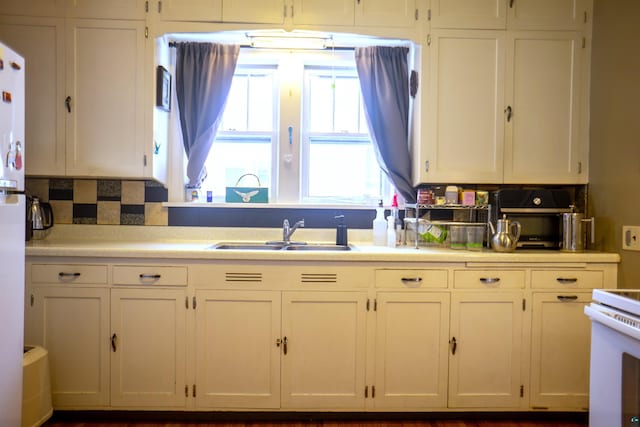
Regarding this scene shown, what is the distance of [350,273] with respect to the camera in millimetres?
2104

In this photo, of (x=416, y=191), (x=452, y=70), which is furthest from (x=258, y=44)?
(x=416, y=191)

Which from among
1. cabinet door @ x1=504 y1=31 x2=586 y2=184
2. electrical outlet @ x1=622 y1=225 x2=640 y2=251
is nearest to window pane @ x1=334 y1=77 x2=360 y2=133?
cabinet door @ x1=504 y1=31 x2=586 y2=184

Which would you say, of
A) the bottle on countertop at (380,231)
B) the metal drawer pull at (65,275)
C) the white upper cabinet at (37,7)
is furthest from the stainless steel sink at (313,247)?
the white upper cabinet at (37,7)

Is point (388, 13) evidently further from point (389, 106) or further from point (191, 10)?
point (191, 10)

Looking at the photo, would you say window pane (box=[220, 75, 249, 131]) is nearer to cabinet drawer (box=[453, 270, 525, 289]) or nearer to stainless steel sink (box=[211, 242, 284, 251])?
stainless steel sink (box=[211, 242, 284, 251])

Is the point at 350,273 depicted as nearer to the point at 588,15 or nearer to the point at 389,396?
the point at 389,396

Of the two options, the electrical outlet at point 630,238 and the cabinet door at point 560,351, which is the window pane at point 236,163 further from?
the electrical outlet at point 630,238

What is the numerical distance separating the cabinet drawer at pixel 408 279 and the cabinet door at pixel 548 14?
1.54 m

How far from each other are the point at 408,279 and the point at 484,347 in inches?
A: 21.0

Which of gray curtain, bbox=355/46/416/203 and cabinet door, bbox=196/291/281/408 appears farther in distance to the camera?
gray curtain, bbox=355/46/416/203

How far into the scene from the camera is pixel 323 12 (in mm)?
2379

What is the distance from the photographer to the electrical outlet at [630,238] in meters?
2.09

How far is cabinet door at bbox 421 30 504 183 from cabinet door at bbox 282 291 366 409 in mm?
989

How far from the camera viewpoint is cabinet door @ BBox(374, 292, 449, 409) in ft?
6.92
